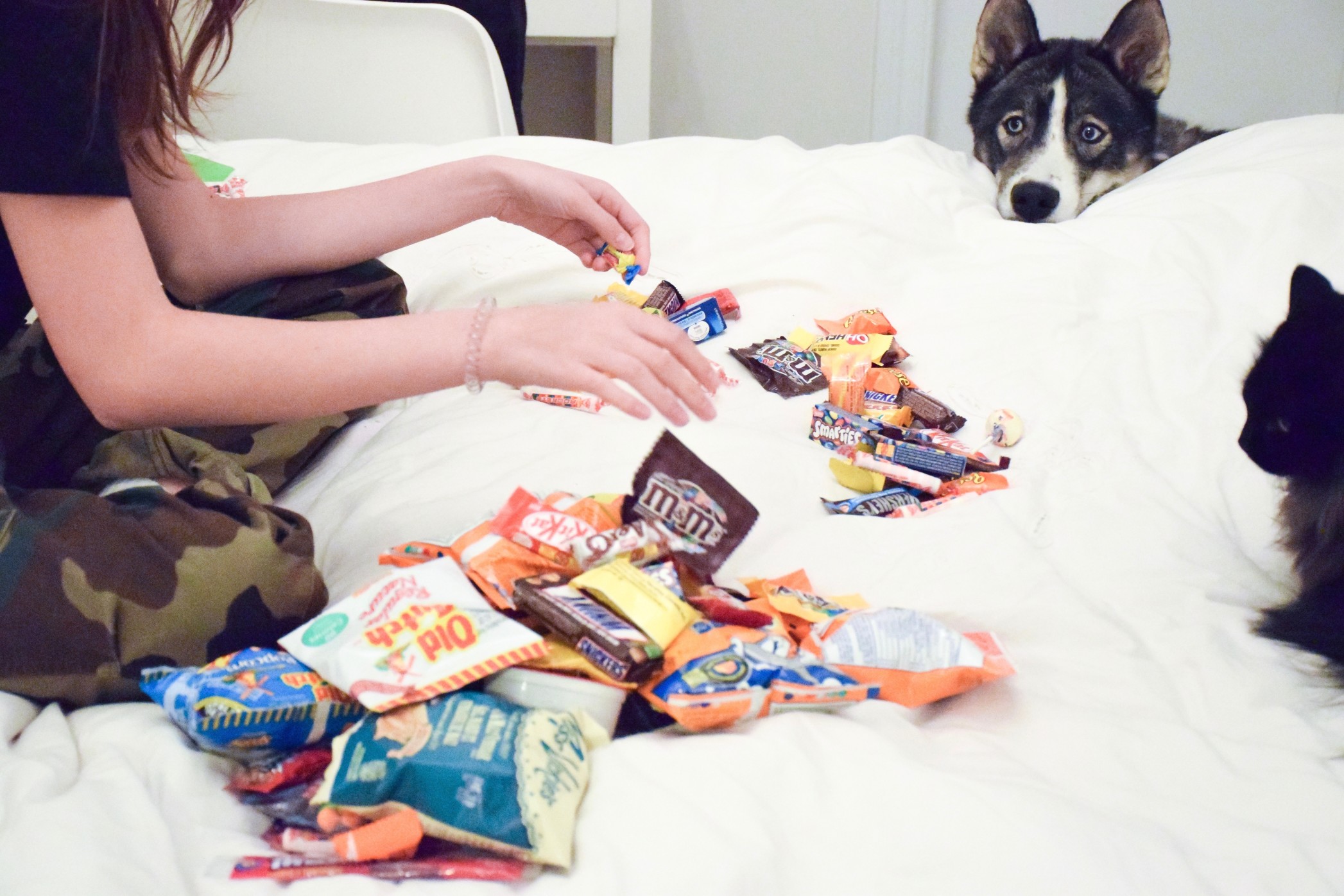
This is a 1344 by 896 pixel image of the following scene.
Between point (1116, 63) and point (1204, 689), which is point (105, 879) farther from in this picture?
point (1116, 63)

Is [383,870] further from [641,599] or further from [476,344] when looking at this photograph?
[476,344]

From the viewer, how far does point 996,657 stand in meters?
0.59

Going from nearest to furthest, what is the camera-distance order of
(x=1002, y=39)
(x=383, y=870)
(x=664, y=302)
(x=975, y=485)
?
(x=383, y=870) → (x=975, y=485) → (x=664, y=302) → (x=1002, y=39)

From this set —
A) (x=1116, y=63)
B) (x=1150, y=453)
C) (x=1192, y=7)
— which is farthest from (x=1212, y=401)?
(x=1192, y=7)

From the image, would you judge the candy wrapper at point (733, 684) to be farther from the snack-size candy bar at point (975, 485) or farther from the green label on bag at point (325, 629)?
the snack-size candy bar at point (975, 485)

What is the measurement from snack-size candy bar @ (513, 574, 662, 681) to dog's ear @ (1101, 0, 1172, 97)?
1292 millimetres

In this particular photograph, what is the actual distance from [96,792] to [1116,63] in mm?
1567

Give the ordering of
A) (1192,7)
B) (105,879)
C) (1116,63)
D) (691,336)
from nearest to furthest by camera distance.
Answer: (105,879)
(691,336)
(1116,63)
(1192,7)

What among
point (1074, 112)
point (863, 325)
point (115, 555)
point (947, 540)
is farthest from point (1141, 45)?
point (115, 555)

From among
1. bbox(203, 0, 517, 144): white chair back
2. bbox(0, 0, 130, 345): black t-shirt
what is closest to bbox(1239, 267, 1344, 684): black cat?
bbox(0, 0, 130, 345): black t-shirt

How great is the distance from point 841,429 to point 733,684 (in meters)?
0.47

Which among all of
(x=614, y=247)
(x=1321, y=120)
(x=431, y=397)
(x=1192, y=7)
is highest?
(x=1192, y=7)

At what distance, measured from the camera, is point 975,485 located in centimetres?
88

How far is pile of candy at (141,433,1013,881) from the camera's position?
1.49 ft
